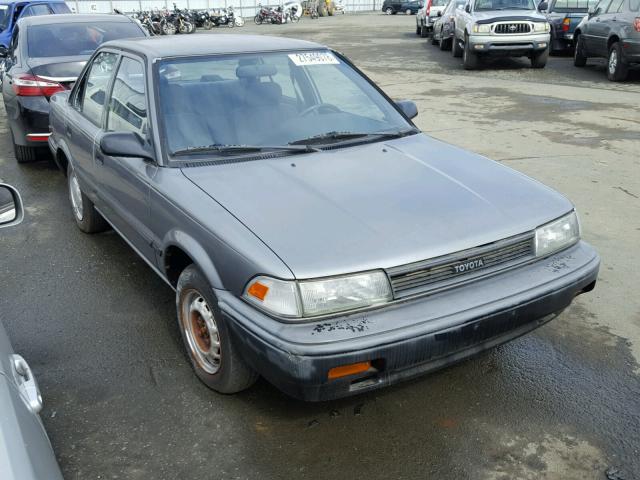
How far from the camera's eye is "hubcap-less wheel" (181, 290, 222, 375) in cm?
299

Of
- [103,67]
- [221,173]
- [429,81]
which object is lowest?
[429,81]

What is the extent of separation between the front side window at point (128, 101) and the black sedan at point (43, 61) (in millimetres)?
3119

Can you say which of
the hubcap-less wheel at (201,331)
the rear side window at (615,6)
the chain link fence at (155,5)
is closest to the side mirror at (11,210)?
the hubcap-less wheel at (201,331)

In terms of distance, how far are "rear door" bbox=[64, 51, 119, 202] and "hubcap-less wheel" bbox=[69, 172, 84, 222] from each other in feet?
0.80

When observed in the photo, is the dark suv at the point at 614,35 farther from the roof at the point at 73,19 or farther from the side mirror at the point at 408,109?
the side mirror at the point at 408,109

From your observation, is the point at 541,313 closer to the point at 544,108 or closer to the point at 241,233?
the point at 241,233

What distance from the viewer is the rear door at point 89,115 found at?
4.38 m

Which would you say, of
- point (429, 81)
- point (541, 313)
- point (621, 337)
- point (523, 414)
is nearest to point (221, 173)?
point (541, 313)

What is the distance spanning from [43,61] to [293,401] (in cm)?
550

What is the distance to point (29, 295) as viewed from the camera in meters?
4.23

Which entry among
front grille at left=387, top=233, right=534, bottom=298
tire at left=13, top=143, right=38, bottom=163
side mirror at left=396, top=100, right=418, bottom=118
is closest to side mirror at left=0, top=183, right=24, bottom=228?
front grille at left=387, top=233, right=534, bottom=298

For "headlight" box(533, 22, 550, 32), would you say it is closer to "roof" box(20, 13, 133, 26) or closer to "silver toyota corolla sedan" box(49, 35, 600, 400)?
"roof" box(20, 13, 133, 26)

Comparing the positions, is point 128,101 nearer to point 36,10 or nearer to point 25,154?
point 25,154

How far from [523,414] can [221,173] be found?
1.84 metres
